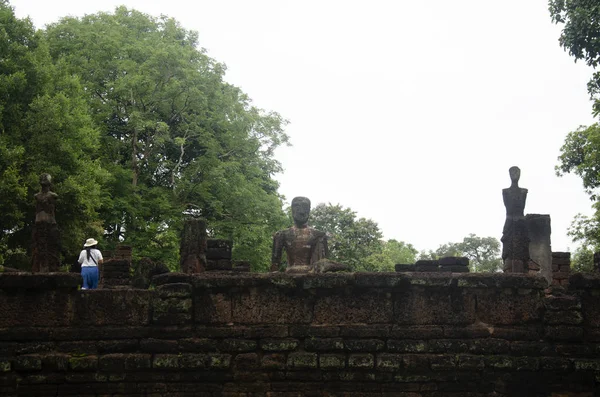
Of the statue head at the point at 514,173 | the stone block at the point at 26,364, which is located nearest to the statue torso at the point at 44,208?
the stone block at the point at 26,364

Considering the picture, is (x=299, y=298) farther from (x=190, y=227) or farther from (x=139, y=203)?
(x=139, y=203)

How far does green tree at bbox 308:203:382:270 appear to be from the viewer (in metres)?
42.3

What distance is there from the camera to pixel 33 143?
19.7 metres

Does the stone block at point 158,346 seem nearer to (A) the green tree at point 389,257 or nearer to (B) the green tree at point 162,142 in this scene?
(B) the green tree at point 162,142

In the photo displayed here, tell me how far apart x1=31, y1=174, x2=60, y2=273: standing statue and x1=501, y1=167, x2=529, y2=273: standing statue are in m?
8.36

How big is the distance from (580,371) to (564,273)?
8.33m

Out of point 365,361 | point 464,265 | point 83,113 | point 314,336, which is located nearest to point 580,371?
point 365,361

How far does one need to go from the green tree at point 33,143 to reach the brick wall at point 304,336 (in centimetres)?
1227

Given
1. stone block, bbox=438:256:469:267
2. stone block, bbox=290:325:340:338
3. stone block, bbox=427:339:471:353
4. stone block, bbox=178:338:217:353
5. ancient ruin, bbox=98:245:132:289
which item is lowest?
stone block, bbox=178:338:217:353

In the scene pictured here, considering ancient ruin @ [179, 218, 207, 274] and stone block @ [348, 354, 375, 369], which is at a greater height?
ancient ruin @ [179, 218, 207, 274]

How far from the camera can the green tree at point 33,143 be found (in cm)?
1903

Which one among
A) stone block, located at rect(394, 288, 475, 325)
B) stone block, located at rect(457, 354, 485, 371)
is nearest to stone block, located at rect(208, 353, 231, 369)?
→ stone block, located at rect(394, 288, 475, 325)

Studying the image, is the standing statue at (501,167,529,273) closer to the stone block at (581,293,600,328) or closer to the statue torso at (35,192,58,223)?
the stone block at (581,293,600,328)

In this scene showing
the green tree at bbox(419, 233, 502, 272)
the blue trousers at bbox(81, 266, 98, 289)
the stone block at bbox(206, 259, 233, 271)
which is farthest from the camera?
the green tree at bbox(419, 233, 502, 272)
